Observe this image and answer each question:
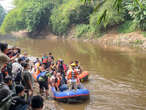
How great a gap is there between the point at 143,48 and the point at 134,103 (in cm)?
1409

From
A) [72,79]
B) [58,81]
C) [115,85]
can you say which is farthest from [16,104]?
[115,85]

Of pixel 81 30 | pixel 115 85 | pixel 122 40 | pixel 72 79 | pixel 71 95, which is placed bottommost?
pixel 115 85

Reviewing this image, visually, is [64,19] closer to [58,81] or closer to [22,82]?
[58,81]

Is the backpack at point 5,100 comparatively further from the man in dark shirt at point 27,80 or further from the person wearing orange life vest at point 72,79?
the person wearing orange life vest at point 72,79

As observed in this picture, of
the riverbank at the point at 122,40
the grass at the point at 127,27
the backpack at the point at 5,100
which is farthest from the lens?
the grass at the point at 127,27

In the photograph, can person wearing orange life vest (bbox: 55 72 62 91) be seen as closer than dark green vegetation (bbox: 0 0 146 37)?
Yes

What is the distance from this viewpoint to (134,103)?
7773 mm

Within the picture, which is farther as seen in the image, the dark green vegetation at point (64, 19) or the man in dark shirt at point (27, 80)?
the dark green vegetation at point (64, 19)

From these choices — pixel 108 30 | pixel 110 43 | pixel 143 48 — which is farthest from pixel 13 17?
pixel 143 48

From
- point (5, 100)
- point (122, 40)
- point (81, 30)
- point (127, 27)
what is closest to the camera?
point (5, 100)

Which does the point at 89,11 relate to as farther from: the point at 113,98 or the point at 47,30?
the point at 113,98

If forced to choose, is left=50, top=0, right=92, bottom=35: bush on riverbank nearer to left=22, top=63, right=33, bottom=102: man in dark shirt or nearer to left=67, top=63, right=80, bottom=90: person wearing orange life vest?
left=67, top=63, right=80, bottom=90: person wearing orange life vest

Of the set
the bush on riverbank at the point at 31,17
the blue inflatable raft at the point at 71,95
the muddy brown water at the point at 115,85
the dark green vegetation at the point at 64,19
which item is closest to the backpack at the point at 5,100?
the muddy brown water at the point at 115,85

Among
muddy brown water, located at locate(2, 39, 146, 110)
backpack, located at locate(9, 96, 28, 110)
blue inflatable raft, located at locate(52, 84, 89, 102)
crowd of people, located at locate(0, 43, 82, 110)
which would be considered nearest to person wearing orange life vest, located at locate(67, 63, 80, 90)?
crowd of people, located at locate(0, 43, 82, 110)
